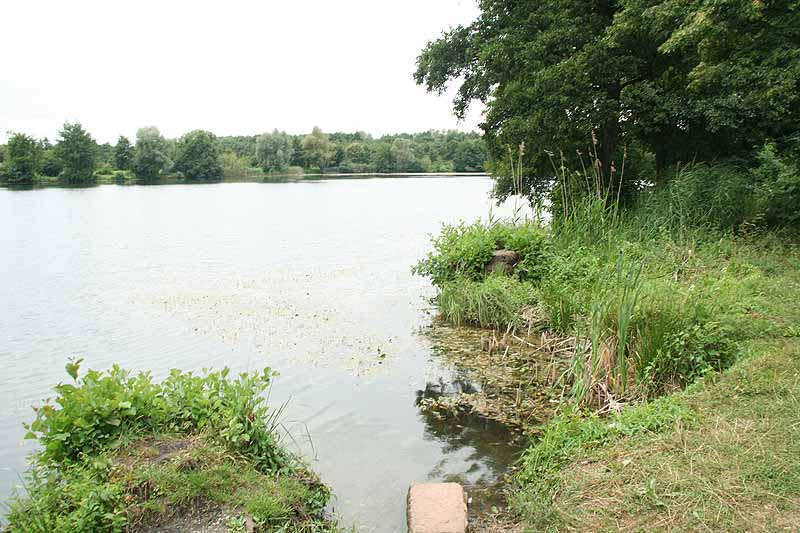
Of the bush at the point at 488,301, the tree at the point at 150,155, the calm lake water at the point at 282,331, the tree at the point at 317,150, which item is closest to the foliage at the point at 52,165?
the tree at the point at 150,155

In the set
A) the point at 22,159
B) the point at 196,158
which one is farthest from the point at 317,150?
the point at 22,159

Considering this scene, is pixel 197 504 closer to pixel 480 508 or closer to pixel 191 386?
pixel 191 386

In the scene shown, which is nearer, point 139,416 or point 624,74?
point 139,416

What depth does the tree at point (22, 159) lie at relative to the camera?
6444cm

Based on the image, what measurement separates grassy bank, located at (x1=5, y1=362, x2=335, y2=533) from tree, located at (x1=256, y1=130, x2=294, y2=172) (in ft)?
277

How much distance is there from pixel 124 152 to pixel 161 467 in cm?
8628

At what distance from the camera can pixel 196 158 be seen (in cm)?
7875

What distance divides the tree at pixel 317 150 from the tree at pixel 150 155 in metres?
22.6

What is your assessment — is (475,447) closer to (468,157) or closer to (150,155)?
(150,155)

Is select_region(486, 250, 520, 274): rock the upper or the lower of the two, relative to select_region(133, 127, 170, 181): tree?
lower

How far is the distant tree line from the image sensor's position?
2751 inches

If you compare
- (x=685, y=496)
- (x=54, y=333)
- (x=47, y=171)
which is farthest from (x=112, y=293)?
(x=47, y=171)

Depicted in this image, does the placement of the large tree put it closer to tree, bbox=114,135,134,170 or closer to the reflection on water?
the reflection on water

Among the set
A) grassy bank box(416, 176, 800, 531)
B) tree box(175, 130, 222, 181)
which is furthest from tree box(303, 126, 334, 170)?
grassy bank box(416, 176, 800, 531)
